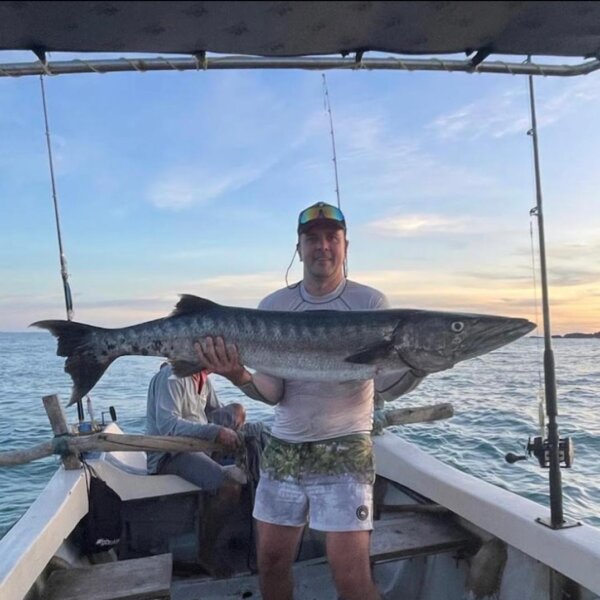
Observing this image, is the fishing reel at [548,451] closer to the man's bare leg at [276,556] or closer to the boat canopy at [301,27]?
the man's bare leg at [276,556]

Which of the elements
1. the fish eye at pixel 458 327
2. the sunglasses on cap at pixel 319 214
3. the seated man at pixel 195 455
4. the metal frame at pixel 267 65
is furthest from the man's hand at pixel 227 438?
the metal frame at pixel 267 65

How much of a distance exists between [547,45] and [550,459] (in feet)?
7.64

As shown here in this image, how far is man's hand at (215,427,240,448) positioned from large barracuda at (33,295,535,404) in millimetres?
1791

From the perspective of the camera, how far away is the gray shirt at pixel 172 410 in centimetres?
563

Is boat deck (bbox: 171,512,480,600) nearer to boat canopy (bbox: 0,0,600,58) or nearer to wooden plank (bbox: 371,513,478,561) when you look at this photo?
wooden plank (bbox: 371,513,478,561)

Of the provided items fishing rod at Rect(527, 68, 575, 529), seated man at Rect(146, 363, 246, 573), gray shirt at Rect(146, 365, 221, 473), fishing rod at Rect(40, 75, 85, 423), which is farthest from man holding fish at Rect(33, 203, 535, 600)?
fishing rod at Rect(40, 75, 85, 423)

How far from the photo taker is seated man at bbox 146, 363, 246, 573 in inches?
219

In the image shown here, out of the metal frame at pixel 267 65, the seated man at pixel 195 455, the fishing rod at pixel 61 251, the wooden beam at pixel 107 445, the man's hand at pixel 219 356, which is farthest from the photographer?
the fishing rod at pixel 61 251

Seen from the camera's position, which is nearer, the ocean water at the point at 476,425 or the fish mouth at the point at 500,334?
the fish mouth at the point at 500,334

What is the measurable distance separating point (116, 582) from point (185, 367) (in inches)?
60.4

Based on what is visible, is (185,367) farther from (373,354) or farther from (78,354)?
(373,354)

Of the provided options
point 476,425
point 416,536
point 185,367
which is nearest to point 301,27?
point 185,367

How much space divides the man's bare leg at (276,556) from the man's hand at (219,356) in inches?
39.0

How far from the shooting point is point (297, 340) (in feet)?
12.4
